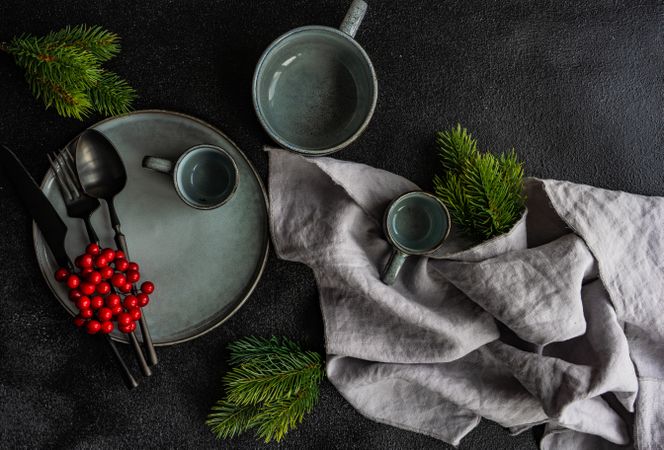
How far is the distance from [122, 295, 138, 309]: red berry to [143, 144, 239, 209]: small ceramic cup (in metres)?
0.15

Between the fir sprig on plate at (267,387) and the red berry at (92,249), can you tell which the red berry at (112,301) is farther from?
the fir sprig on plate at (267,387)

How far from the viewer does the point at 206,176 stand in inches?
29.1

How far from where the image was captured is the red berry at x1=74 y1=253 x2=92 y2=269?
0.68 m

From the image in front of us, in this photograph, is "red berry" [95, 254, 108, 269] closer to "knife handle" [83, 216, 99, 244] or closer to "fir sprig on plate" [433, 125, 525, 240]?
"knife handle" [83, 216, 99, 244]

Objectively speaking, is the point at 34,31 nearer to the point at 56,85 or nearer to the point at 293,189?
the point at 56,85

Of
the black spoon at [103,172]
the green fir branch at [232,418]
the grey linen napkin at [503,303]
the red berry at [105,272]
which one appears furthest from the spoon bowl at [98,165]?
the green fir branch at [232,418]

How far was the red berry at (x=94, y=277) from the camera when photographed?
667mm

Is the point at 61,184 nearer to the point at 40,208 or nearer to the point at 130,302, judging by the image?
the point at 40,208

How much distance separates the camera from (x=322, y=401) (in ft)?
2.57

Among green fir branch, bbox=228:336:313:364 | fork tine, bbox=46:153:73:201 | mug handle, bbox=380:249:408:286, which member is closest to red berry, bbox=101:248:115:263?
fork tine, bbox=46:153:73:201

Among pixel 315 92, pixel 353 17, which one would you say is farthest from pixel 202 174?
pixel 353 17

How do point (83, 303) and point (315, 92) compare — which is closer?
point (83, 303)

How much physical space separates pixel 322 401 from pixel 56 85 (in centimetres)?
59

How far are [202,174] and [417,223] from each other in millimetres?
323
